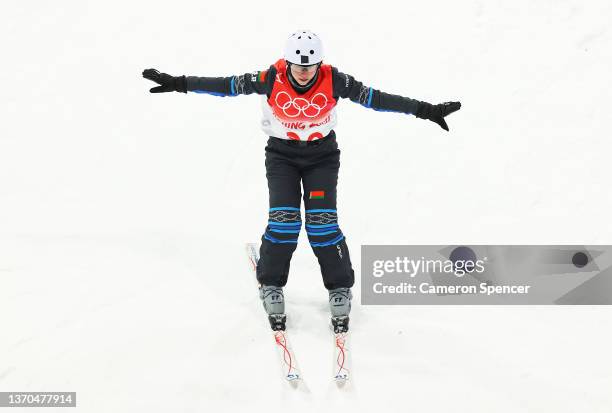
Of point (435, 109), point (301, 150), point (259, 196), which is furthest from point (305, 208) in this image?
point (259, 196)

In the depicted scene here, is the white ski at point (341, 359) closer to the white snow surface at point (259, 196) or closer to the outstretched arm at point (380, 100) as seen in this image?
the white snow surface at point (259, 196)

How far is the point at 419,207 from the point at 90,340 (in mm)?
3707

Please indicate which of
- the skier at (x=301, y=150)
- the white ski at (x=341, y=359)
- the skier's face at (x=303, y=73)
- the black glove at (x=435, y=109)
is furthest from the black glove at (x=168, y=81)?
the white ski at (x=341, y=359)

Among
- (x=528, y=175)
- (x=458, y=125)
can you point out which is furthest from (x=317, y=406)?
(x=458, y=125)

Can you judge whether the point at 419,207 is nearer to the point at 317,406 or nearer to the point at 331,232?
the point at 331,232

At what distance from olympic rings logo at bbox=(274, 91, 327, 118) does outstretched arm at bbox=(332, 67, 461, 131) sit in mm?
164

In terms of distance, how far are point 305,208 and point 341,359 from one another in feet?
4.14

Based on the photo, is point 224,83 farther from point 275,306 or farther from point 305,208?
point 275,306

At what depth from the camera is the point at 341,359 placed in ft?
15.5

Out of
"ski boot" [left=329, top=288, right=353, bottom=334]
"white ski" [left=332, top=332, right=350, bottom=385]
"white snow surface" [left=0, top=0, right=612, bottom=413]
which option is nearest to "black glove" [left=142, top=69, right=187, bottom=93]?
"white snow surface" [left=0, top=0, right=612, bottom=413]

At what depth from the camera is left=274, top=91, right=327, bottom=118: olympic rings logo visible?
4867 millimetres

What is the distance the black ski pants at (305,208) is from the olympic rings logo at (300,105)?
29cm

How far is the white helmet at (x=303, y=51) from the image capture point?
466 cm

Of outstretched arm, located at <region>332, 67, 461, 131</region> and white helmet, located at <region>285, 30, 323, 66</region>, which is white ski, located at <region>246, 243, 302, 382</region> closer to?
outstretched arm, located at <region>332, 67, 461, 131</region>
